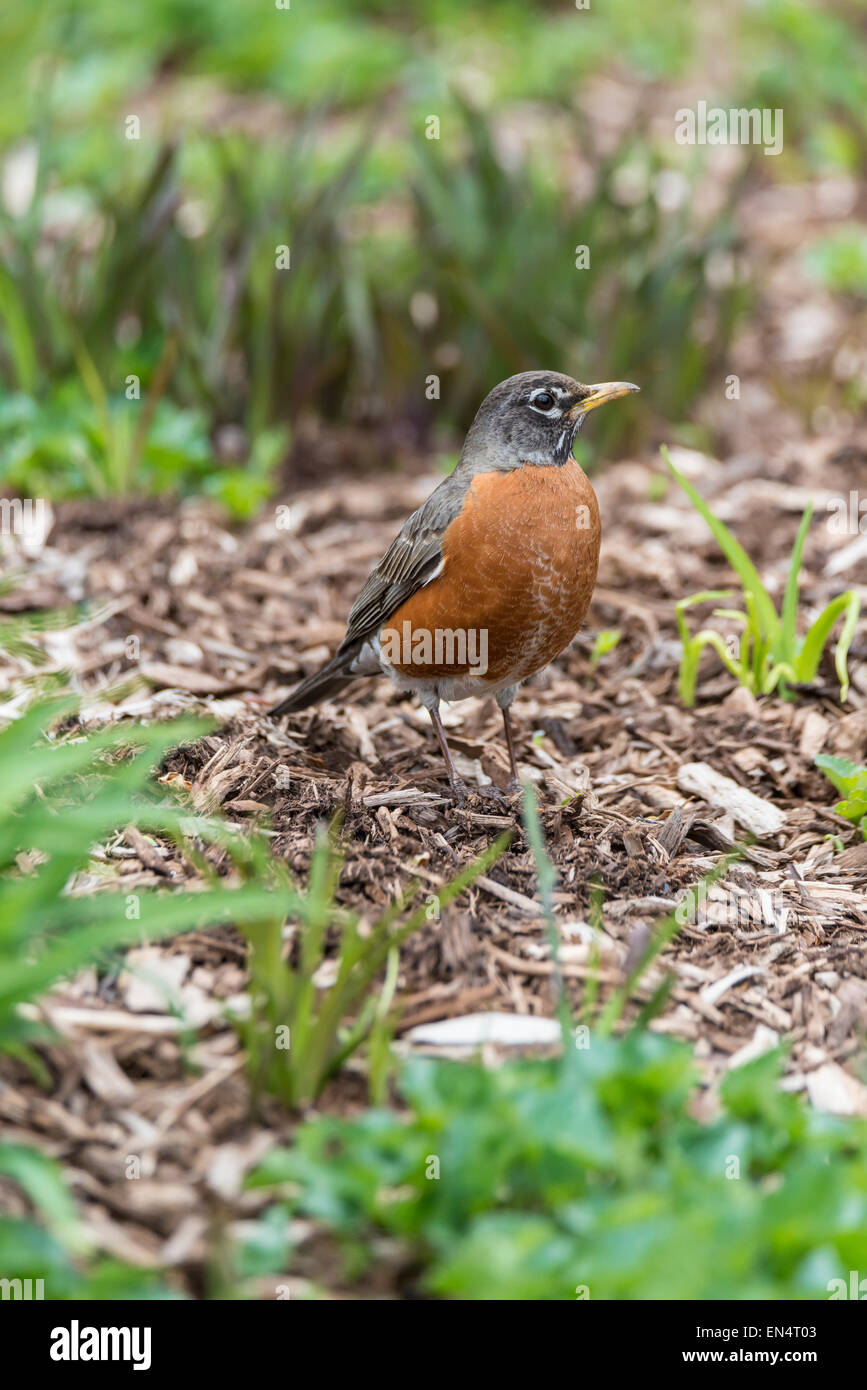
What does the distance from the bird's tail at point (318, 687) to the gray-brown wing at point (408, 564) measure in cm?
7

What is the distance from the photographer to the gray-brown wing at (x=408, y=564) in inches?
150

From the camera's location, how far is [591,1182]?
2.25 m

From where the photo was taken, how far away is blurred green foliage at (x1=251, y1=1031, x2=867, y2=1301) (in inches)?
78.2

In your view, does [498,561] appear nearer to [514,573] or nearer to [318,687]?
[514,573]

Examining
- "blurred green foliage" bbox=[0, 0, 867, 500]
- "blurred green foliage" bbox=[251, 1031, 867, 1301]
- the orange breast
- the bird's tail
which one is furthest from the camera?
"blurred green foliage" bbox=[0, 0, 867, 500]

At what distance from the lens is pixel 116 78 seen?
910cm

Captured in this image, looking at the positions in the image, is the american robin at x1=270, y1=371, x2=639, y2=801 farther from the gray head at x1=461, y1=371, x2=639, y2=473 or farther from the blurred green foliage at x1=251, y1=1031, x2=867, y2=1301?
the blurred green foliage at x1=251, y1=1031, x2=867, y2=1301

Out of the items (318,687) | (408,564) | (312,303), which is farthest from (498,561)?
(312,303)

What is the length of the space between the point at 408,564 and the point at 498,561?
0.39 m

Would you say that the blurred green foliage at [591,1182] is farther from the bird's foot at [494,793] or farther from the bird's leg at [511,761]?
the bird's leg at [511,761]

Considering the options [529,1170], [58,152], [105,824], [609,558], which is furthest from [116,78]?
[529,1170]

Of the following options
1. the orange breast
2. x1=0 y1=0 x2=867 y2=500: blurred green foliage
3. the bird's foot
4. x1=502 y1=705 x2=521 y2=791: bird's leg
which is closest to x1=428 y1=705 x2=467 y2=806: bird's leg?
the bird's foot

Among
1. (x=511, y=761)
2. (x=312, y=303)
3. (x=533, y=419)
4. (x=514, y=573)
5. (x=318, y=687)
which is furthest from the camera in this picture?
(x=312, y=303)

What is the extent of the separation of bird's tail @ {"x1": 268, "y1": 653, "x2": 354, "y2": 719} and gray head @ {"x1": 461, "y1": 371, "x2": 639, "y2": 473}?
749 mm
